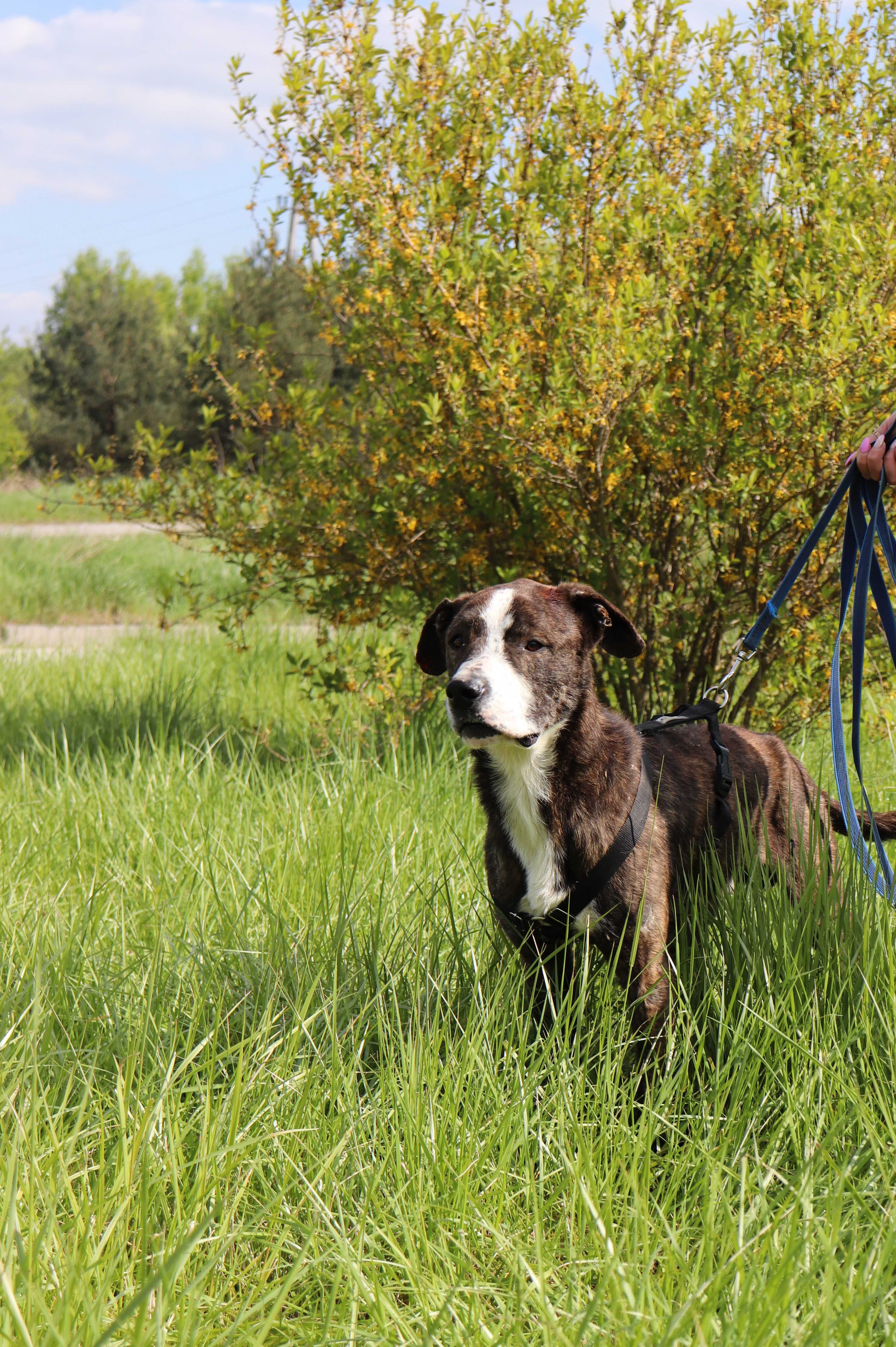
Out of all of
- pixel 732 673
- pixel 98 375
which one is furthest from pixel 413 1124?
pixel 98 375

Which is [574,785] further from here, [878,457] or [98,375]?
[98,375]

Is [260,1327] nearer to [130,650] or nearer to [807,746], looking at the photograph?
[807,746]

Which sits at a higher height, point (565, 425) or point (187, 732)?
point (565, 425)

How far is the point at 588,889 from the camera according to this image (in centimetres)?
261

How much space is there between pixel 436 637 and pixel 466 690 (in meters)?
0.67

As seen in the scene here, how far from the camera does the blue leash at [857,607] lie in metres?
2.71

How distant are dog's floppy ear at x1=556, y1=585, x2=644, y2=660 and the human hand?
0.71 metres

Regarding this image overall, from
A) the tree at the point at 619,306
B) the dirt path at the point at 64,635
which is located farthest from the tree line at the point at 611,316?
the dirt path at the point at 64,635

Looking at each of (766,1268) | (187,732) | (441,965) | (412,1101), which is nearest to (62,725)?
(187,732)

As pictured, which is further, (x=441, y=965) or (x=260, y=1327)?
(x=441, y=965)

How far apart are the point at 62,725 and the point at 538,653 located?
370 centimetres

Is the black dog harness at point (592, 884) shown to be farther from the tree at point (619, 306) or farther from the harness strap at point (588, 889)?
the tree at point (619, 306)

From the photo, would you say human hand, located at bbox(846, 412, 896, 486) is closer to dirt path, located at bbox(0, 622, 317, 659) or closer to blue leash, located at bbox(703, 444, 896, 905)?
blue leash, located at bbox(703, 444, 896, 905)

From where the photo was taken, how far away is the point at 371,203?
178 inches
